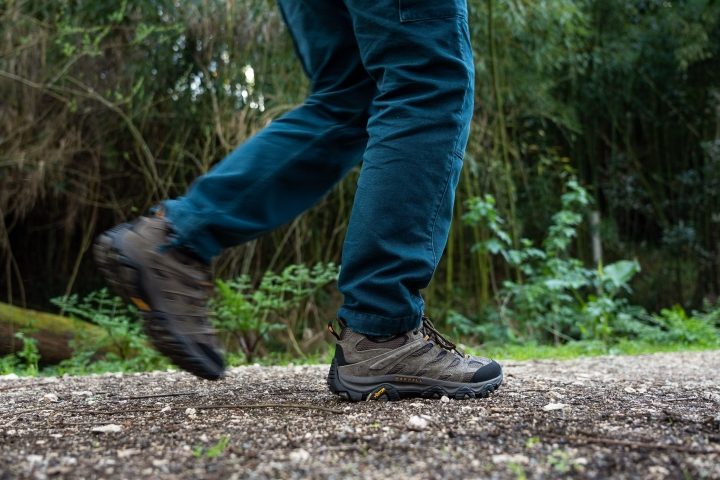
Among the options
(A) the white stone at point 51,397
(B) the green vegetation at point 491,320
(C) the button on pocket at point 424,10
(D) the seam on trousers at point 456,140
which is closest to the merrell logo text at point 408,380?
(D) the seam on trousers at point 456,140

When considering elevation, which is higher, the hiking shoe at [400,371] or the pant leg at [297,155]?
the pant leg at [297,155]

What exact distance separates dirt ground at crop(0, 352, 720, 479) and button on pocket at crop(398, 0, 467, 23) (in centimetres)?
72

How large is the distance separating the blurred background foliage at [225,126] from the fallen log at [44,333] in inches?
35.4

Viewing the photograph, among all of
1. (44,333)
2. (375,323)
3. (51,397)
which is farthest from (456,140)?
(44,333)

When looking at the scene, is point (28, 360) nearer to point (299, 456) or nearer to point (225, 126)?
point (225, 126)

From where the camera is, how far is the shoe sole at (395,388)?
1448 millimetres

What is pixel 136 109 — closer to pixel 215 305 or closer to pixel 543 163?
pixel 215 305

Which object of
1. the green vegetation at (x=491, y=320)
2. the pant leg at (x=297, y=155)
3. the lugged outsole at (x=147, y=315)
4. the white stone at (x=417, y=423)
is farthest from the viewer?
the green vegetation at (x=491, y=320)

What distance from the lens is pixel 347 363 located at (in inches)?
57.4

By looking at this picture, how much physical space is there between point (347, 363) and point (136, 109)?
12.1ft

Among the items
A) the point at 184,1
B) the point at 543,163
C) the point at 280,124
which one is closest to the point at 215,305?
the point at 184,1

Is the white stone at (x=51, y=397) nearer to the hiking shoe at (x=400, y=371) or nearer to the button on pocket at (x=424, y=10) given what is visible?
the hiking shoe at (x=400, y=371)

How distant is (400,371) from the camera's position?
1462 mm

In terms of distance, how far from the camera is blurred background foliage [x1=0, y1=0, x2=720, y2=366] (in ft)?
14.5
